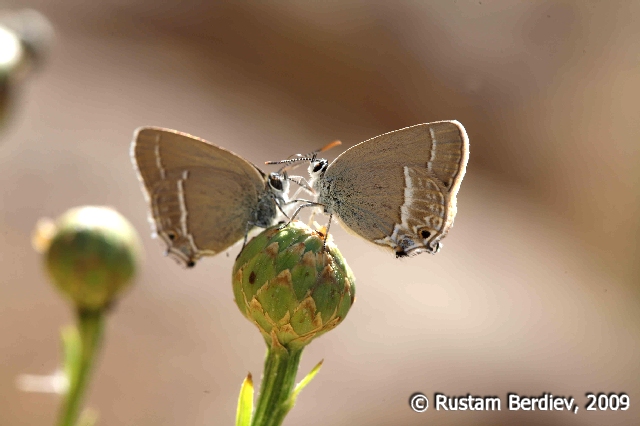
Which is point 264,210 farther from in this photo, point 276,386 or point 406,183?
point 276,386

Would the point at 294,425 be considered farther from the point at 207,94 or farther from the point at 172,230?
the point at 207,94

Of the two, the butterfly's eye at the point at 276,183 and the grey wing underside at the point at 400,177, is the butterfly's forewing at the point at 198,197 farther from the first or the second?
the grey wing underside at the point at 400,177

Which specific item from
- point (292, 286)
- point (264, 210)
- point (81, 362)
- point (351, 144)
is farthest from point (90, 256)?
point (351, 144)

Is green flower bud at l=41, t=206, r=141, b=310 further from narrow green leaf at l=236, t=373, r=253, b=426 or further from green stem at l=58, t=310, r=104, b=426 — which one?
narrow green leaf at l=236, t=373, r=253, b=426

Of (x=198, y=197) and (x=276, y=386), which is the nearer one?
(x=276, y=386)

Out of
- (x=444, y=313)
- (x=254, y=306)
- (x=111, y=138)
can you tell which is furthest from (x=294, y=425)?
(x=111, y=138)

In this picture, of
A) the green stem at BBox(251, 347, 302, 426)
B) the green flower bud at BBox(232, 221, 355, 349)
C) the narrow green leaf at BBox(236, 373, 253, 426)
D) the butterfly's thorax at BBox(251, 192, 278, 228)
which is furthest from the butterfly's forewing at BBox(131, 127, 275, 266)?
the narrow green leaf at BBox(236, 373, 253, 426)

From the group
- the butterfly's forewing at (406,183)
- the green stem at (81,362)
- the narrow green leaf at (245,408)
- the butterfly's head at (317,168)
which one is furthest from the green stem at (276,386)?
the butterfly's head at (317,168)
